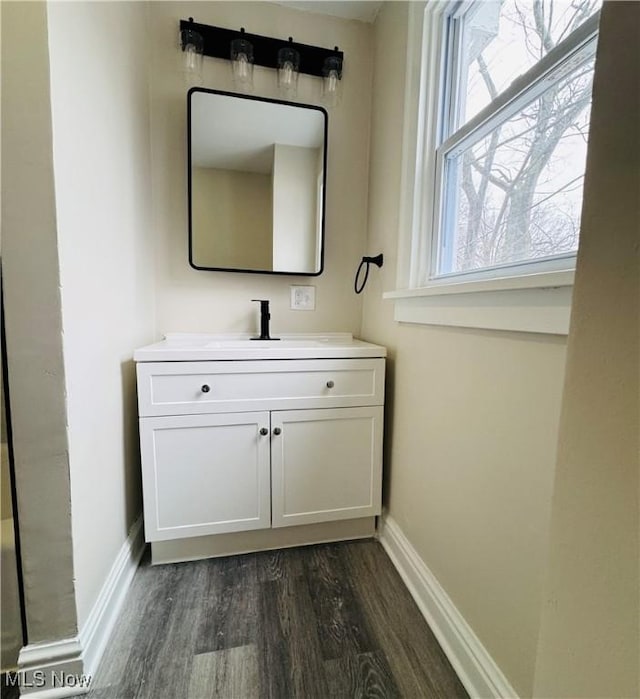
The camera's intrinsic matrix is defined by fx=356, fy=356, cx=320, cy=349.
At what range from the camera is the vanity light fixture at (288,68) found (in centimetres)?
158

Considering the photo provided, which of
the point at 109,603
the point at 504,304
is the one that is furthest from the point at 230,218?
the point at 109,603

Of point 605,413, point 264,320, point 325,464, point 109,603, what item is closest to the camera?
point 605,413

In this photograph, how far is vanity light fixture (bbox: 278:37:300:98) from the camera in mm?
1585

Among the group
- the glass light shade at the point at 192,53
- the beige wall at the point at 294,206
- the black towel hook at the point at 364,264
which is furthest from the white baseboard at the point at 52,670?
the glass light shade at the point at 192,53

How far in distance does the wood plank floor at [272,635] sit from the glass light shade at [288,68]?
205 centimetres

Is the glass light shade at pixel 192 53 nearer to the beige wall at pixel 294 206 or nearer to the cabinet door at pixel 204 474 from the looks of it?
the beige wall at pixel 294 206

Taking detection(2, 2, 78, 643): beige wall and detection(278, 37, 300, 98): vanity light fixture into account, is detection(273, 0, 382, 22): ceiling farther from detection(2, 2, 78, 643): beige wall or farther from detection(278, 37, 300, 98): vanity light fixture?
detection(2, 2, 78, 643): beige wall

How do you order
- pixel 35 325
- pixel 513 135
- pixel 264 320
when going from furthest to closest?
pixel 264 320
pixel 513 135
pixel 35 325

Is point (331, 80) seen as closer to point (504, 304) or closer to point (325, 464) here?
point (504, 304)

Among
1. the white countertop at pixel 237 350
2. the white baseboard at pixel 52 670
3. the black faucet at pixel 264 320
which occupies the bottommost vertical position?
the white baseboard at pixel 52 670

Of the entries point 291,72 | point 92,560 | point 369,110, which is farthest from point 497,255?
point 92,560

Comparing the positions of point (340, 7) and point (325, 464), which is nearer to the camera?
point (325, 464)

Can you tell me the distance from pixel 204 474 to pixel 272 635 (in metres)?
0.55

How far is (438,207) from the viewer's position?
130 cm
